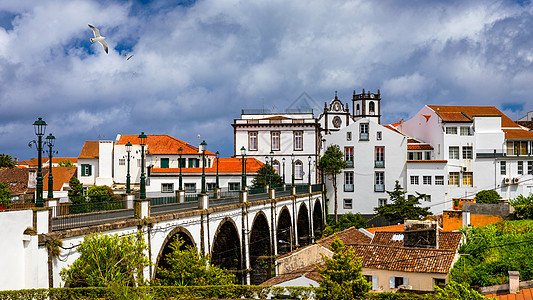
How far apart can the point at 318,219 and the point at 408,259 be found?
35707mm

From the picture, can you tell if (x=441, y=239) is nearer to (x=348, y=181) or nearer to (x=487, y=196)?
(x=487, y=196)

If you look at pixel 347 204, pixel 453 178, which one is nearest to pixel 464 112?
pixel 453 178

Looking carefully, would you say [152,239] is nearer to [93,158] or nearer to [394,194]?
[394,194]

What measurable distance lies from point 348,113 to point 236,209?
6818cm

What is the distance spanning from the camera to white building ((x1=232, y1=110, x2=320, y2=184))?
6188 cm

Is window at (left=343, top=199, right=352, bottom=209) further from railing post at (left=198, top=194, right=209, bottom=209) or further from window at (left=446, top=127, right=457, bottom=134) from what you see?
railing post at (left=198, top=194, right=209, bottom=209)

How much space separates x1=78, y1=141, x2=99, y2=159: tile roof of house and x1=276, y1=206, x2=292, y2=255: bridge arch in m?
25.0

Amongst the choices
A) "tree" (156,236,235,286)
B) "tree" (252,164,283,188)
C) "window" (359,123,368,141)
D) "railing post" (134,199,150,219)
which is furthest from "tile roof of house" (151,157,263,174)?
"tree" (156,236,235,286)

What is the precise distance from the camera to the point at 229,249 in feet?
103

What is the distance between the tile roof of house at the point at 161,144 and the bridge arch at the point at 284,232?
60.2 feet

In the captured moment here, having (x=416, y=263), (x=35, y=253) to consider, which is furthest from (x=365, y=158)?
(x=35, y=253)

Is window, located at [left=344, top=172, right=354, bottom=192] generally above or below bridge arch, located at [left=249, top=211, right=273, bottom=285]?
above

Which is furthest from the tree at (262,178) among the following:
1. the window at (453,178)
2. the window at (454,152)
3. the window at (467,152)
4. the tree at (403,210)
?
the window at (467,152)

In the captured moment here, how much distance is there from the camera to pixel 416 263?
21.0m
